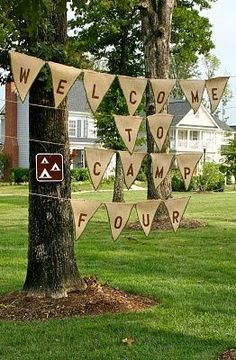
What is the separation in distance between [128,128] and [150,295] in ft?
6.68

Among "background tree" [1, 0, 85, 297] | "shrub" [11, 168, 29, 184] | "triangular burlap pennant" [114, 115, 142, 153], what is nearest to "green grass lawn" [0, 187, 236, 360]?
"background tree" [1, 0, 85, 297]

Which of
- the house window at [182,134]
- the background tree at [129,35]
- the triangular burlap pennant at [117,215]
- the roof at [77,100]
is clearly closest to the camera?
the triangular burlap pennant at [117,215]

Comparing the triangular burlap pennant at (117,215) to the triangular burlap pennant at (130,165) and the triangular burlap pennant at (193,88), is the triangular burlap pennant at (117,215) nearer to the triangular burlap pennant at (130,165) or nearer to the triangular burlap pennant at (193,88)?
the triangular burlap pennant at (130,165)

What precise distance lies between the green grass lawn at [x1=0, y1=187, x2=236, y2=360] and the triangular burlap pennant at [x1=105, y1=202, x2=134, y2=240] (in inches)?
32.2

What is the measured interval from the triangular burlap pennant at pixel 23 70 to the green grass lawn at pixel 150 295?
2.07 meters

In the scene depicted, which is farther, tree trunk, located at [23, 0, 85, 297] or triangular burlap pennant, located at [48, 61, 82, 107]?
tree trunk, located at [23, 0, 85, 297]

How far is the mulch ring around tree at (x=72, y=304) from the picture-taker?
6435mm

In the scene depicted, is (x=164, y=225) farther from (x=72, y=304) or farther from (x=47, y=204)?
(x=72, y=304)

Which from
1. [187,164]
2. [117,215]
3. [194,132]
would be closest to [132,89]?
[187,164]

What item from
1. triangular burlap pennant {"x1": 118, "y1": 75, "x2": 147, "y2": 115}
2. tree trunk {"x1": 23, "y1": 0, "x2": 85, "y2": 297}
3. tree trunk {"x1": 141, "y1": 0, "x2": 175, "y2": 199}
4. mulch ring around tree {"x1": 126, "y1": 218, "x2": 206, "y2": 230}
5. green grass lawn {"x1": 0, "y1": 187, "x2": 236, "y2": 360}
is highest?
tree trunk {"x1": 141, "y1": 0, "x2": 175, "y2": 199}

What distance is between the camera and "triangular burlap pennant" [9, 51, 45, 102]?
571 cm

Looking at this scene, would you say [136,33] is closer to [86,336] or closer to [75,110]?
[86,336]

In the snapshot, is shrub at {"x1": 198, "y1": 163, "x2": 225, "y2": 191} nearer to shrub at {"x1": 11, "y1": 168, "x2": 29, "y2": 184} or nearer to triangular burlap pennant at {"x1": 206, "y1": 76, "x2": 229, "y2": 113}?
shrub at {"x1": 11, "y1": 168, "x2": 29, "y2": 184}

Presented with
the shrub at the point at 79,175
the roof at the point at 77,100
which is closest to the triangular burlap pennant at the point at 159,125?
the shrub at the point at 79,175
